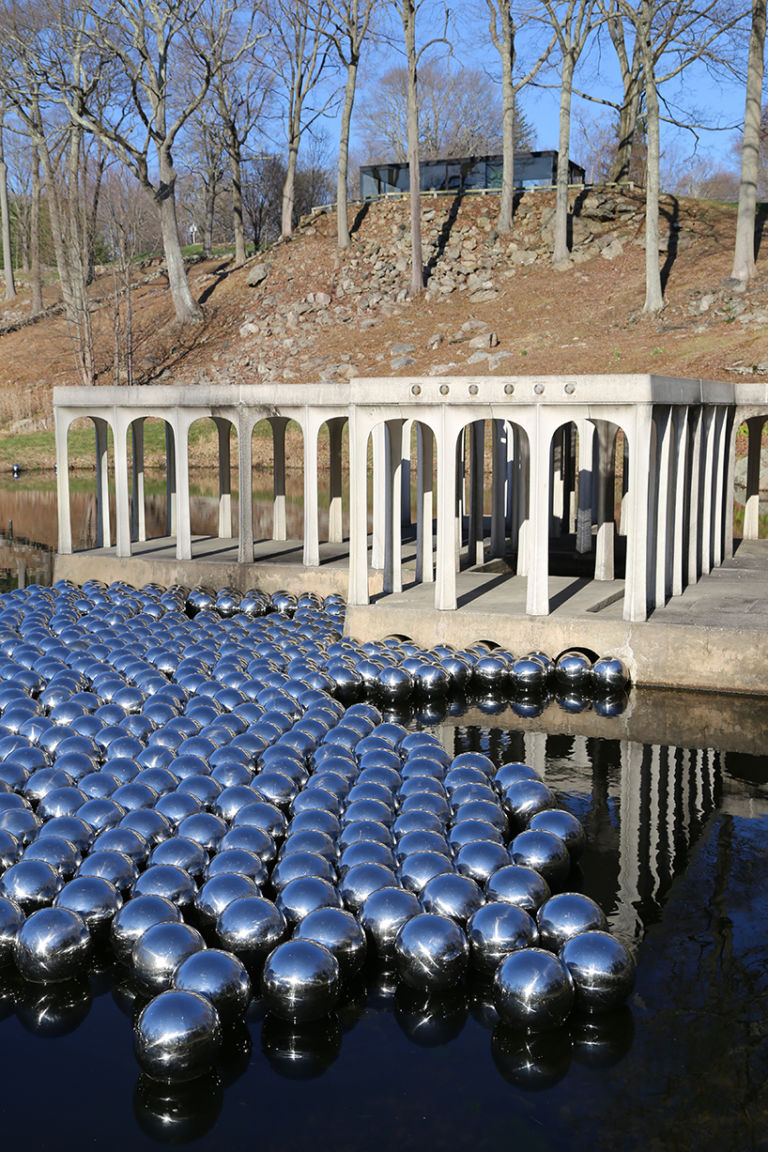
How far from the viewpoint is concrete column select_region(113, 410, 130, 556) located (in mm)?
23406

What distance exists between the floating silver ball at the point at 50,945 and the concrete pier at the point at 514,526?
32.2 feet

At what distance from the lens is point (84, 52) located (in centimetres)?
4669

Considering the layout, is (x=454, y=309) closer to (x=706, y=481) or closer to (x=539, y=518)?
(x=706, y=481)

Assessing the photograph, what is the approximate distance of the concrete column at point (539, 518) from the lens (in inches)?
667

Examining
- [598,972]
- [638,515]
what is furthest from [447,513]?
[598,972]

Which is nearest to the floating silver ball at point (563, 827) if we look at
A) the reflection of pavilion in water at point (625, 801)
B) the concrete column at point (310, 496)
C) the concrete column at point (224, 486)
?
the reflection of pavilion in water at point (625, 801)

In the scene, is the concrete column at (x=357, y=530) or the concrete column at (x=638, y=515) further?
the concrete column at (x=357, y=530)

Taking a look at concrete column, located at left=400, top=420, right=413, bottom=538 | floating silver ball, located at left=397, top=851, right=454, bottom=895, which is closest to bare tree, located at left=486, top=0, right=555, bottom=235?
concrete column, located at left=400, top=420, right=413, bottom=538

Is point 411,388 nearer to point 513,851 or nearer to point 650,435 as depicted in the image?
point 650,435

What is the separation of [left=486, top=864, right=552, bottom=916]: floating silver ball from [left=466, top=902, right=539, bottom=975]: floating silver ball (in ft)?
0.89

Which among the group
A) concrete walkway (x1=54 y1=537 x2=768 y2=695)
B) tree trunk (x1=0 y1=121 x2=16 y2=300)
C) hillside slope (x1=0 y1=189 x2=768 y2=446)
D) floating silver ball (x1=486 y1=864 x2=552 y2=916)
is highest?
tree trunk (x1=0 y1=121 x2=16 y2=300)

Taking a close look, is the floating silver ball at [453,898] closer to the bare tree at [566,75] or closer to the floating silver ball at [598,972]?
the floating silver ball at [598,972]

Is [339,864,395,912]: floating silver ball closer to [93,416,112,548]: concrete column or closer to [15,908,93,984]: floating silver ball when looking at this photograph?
[15,908,93,984]: floating silver ball

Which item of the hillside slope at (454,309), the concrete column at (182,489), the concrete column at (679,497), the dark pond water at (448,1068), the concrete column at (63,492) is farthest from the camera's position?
the hillside slope at (454,309)
